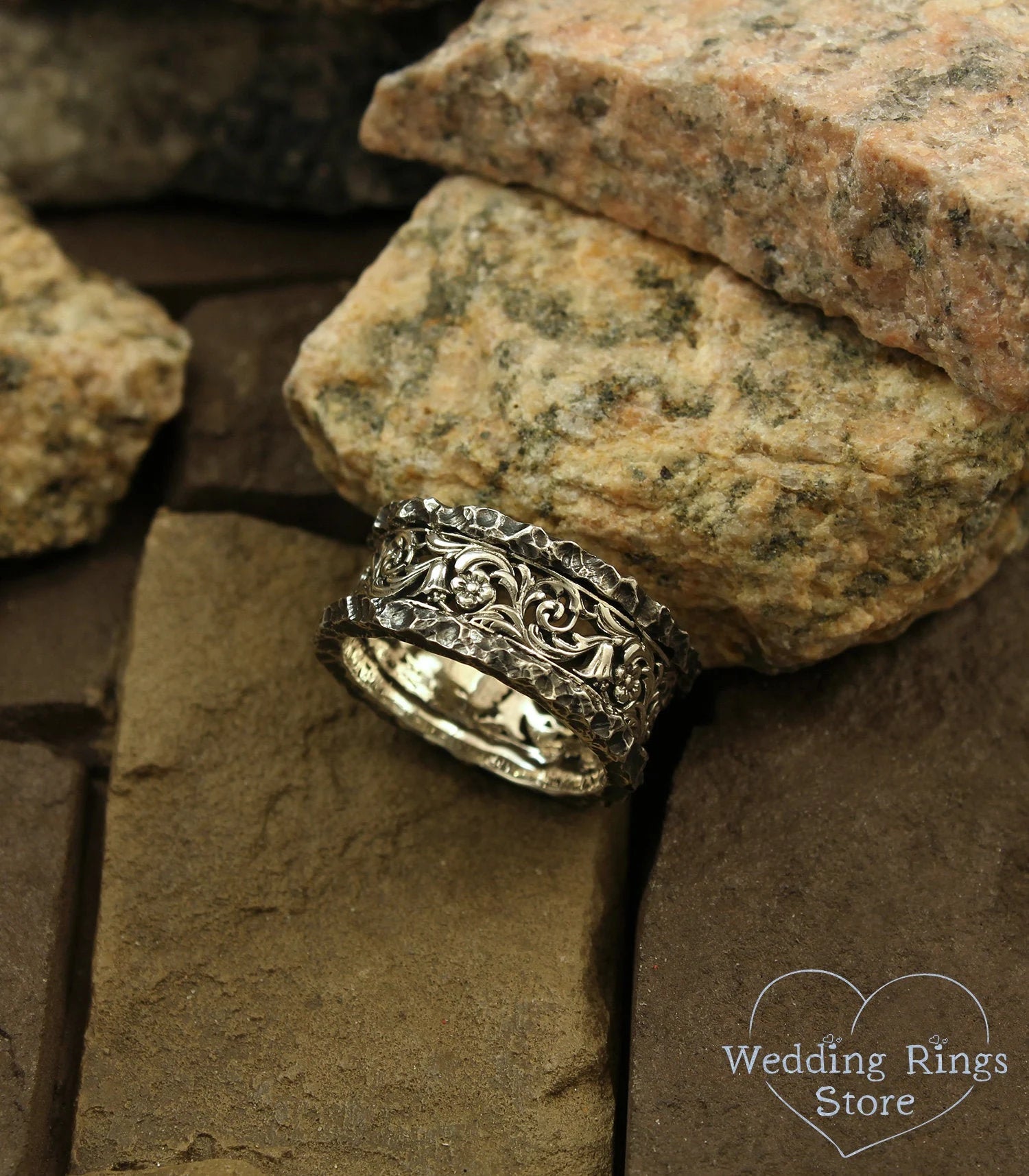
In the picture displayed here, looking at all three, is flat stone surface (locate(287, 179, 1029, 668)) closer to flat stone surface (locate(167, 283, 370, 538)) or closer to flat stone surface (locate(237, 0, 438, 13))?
flat stone surface (locate(167, 283, 370, 538))

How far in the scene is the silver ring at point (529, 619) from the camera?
5.09 ft

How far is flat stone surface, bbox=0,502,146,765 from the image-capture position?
79.0 inches

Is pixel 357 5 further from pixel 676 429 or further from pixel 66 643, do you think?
pixel 66 643

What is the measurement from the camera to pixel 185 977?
1746 millimetres

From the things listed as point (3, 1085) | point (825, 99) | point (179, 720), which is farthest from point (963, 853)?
point (3, 1085)

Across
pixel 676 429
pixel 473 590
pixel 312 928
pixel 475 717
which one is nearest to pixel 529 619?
pixel 473 590

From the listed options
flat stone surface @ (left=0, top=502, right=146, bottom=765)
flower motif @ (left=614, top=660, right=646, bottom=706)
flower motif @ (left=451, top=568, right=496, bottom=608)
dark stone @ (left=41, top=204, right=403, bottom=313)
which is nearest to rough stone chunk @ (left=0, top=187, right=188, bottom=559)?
flat stone surface @ (left=0, top=502, right=146, bottom=765)

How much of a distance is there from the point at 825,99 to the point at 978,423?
0.43 metres

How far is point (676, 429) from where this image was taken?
1.62 meters

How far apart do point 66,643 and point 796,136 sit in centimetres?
133

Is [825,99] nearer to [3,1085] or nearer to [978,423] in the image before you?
[978,423]

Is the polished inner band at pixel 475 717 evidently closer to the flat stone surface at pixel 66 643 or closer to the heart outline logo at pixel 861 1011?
the heart outline logo at pixel 861 1011

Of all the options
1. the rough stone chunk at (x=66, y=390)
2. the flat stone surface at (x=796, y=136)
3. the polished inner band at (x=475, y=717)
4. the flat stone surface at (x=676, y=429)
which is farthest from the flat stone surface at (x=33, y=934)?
the flat stone surface at (x=796, y=136)

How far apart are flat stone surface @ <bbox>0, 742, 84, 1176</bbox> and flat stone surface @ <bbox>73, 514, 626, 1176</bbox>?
66mm
